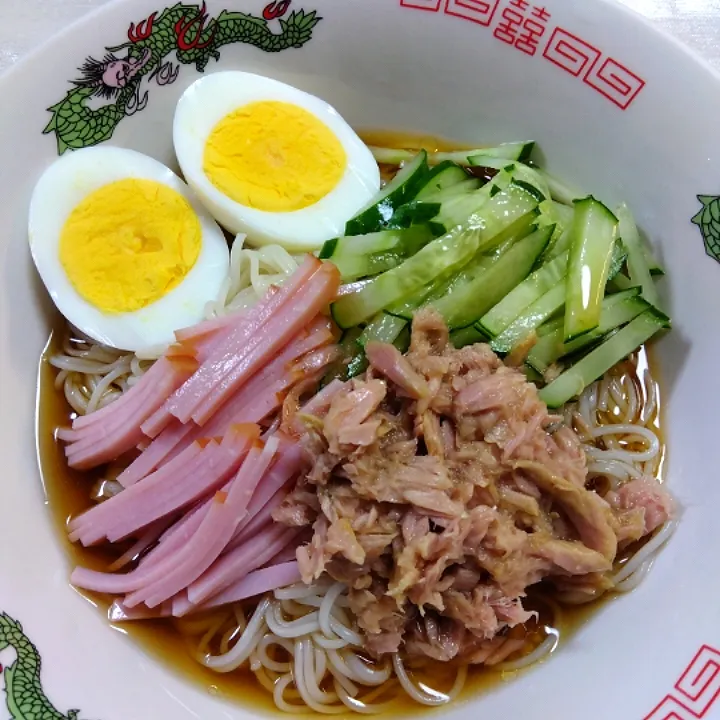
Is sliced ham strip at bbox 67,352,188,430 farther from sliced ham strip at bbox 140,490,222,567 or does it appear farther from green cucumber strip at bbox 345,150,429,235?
green cucumber strip at bbox 345,150,429,235

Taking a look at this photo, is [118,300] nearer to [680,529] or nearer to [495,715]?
[495,715]

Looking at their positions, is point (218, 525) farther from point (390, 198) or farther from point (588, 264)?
point (588, 264)

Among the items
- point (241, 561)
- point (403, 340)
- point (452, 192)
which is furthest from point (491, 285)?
point (241, 561)

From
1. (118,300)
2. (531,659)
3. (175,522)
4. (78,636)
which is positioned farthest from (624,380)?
(78,636)

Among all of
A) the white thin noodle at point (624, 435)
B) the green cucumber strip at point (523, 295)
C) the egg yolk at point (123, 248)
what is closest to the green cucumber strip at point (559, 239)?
the green cucumber strip at point (523, 295)

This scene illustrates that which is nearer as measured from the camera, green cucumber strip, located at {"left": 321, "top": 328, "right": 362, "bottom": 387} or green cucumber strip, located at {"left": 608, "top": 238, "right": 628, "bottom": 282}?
green cucumber strip, located at {"left": 321, "top": 328, "right": 362, "bottom": 387}

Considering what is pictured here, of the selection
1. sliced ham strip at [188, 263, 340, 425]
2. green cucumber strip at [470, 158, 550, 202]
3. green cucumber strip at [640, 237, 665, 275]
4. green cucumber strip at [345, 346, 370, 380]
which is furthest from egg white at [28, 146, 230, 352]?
green cucumber strip at [640, 237, 665, 275]
